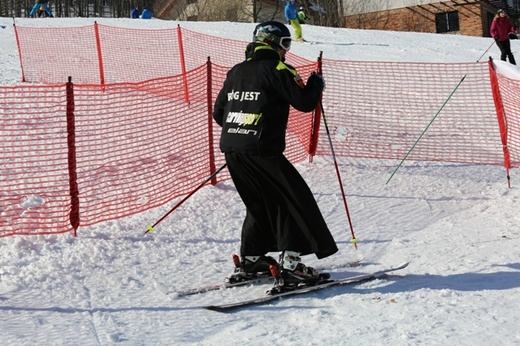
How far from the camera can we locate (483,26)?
120 feet

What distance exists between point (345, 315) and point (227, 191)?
124 inches

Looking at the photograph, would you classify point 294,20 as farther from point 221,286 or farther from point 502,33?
point 221,286

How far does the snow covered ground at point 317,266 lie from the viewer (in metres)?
3.97

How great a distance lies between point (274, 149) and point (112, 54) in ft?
40.9

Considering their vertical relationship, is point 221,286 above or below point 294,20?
below

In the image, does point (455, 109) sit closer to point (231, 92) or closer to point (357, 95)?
point (357, 95)

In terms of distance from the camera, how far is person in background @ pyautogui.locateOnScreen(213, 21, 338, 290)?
4480 mm

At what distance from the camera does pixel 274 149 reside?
454 centimetres

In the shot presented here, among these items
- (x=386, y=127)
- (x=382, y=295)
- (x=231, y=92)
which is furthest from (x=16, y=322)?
(x=386, y=127)

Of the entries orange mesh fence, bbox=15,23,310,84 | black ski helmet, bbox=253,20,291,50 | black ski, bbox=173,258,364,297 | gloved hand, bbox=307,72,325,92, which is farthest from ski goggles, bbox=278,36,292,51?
orange mesh fence, bbox=15,23,310,84

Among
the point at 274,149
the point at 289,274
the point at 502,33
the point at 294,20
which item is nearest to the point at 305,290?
the point at 289,274

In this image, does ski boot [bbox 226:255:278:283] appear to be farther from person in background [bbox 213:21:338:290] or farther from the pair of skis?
person in background [bbox 213:21:338:290]

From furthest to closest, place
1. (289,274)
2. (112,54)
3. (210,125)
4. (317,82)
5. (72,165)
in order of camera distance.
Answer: (112,54) → (210,125) → (72,165) → (289,274) → (317,82)

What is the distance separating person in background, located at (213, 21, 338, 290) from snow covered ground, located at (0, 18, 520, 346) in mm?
344
